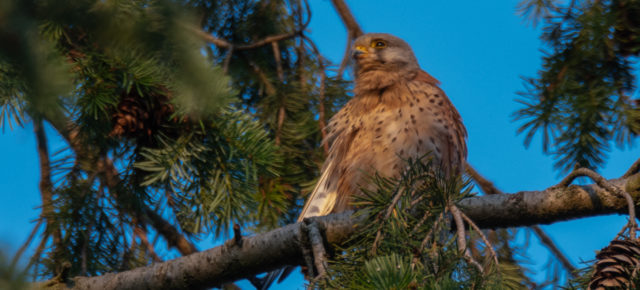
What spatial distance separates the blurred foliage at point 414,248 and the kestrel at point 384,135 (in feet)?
4.26

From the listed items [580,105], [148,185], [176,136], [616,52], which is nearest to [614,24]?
[616,52]

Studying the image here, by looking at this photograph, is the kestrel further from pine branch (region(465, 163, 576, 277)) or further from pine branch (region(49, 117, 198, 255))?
pine branch (region(49, 117, 198, 255))

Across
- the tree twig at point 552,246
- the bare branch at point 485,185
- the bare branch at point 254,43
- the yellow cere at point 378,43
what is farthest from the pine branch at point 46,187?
the tree twig at point 552,246

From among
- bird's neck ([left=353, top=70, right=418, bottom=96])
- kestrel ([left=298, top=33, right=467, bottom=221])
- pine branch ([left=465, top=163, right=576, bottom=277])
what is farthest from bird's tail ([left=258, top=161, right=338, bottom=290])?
pine branch ([left=465, top=163, right=576, bottom=277])

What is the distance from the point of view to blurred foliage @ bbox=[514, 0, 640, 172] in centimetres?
283

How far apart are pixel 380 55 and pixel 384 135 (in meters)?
0.91

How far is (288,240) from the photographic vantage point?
7.52ft

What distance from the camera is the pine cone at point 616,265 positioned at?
4.67ft

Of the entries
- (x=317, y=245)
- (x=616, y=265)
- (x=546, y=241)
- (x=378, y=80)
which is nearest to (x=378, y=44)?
(x=378, y=80)

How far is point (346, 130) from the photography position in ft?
11.8

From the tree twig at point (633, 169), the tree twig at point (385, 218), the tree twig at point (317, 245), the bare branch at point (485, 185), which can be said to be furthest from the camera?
the bare branch at point (485, 185)

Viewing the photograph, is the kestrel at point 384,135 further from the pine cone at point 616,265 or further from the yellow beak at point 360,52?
the pine cone at point 616,265

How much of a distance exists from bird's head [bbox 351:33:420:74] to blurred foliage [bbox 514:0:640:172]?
122 cm

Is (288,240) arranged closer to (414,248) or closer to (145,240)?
(414,248)
